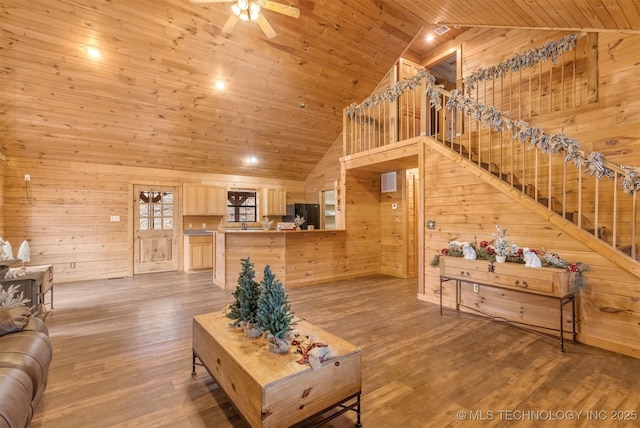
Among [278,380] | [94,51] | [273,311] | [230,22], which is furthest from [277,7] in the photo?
[278,380]

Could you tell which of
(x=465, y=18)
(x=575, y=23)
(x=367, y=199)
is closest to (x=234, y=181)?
(x=367, y=199)

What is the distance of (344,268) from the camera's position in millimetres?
6090

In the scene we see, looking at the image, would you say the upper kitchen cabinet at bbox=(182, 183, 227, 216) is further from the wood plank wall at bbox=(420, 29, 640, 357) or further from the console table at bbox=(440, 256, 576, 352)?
the console table at bbox=(440, 256, 576, 352)

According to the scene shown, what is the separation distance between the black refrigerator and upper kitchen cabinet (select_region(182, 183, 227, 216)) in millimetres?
1791

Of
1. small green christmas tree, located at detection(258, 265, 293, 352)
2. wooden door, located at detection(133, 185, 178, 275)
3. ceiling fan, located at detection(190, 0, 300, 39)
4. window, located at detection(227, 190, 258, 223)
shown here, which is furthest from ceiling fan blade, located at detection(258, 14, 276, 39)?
window, located at detection(227, 190, 258, 223)

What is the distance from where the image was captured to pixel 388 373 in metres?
2.44

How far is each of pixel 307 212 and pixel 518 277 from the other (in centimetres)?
547

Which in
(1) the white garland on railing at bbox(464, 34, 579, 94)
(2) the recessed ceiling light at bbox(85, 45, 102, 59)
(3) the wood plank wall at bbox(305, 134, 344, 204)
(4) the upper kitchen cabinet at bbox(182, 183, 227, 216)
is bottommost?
(4) the upper kitchen cabinet at bbox(182, 183, 227, 216)

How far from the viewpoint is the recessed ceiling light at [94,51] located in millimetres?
4164

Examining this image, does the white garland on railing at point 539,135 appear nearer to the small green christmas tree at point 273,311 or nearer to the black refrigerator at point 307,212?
the small green christmas tree at point 273,311

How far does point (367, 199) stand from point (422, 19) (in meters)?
3.37

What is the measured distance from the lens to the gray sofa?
1383 millimetres

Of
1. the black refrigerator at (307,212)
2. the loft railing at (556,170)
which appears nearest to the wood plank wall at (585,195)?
the loft railing at (556,170)

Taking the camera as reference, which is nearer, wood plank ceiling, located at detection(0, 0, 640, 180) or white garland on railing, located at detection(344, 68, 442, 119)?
wood plank ceiling, located at detection(0, 0, 640, 180)
